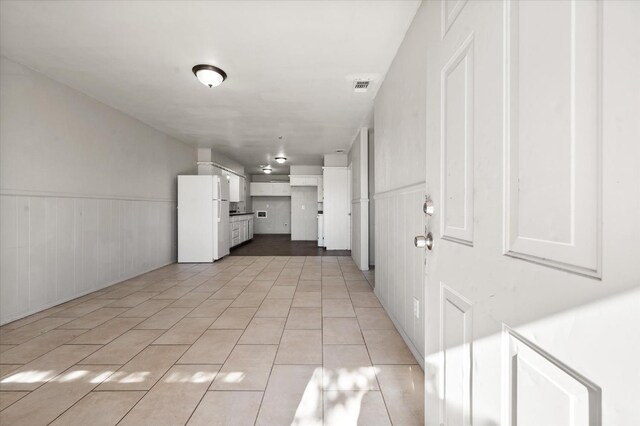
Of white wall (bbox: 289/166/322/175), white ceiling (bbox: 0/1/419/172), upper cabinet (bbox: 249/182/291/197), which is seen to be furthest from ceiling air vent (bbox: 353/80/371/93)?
upper cabinet (bbox: 249/182/291/197)

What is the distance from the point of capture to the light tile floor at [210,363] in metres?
1.52

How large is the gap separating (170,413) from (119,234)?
3492 millimetres

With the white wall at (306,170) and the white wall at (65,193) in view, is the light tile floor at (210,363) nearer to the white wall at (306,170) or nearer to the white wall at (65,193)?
the white wall at (65,193)

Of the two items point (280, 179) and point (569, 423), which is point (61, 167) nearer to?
point (569, 423)

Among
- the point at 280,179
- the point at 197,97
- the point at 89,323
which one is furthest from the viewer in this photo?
the point at 280,179

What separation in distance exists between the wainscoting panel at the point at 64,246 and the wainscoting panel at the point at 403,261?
356 cm

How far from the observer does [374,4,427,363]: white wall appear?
6.44 ft

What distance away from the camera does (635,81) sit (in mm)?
378

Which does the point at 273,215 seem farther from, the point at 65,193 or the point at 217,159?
the point at 65,193

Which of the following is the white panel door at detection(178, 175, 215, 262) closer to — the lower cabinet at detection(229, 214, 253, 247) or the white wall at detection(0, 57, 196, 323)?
the white wall at detection(0, 57, 196, 323)

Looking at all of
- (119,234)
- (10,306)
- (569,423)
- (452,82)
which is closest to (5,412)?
(10,306)

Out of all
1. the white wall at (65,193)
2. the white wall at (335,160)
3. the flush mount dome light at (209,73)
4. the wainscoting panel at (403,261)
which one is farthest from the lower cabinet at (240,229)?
the wainscoting panel at (403,261)

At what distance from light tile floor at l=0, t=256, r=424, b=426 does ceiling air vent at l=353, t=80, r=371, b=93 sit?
2430 mm

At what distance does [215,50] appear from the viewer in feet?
8.39
